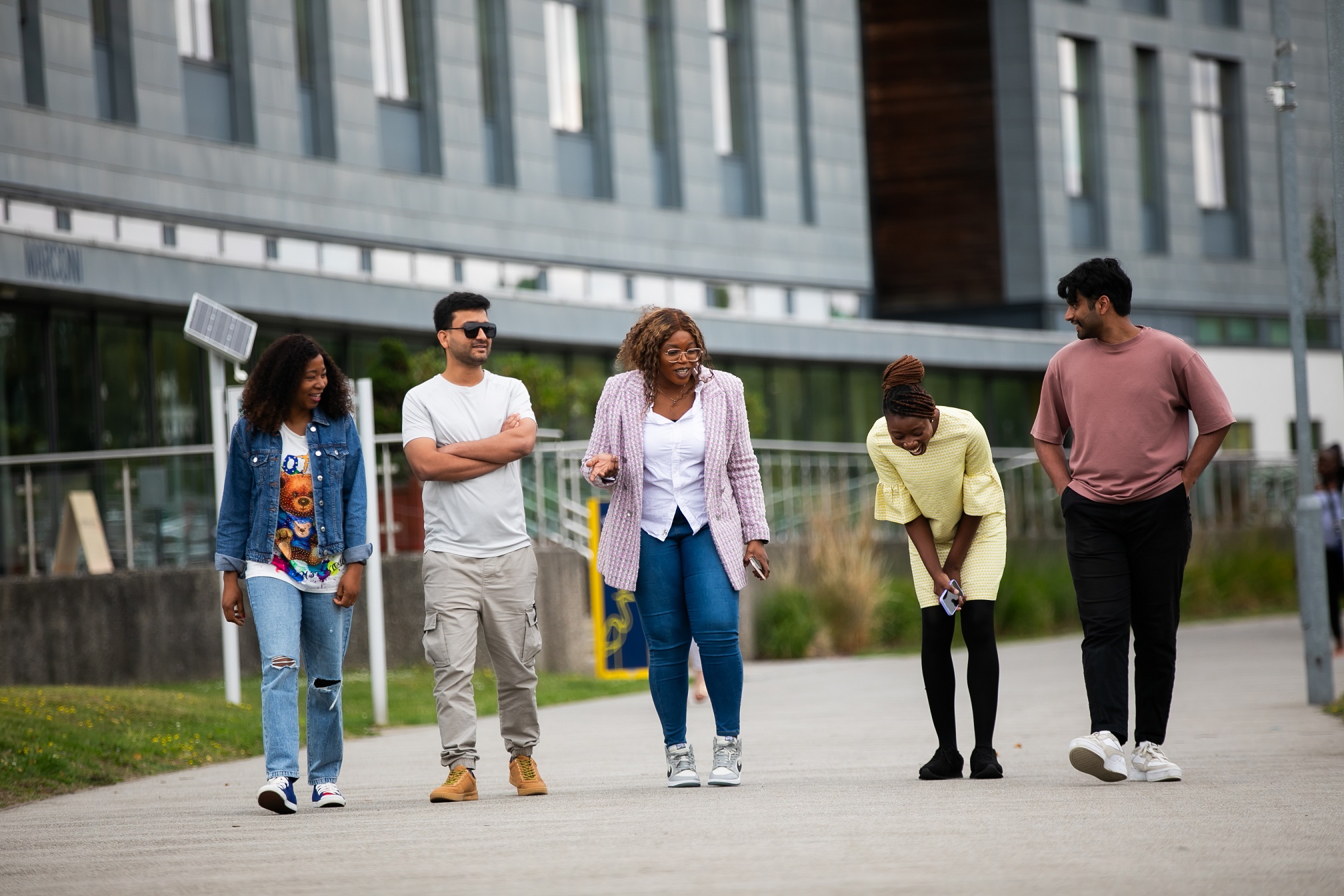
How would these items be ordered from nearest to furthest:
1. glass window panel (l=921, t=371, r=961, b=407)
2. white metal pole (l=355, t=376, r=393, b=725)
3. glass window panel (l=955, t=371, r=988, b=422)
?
1. white metal pole (l=355, t=376, r=393, b=725)
2. glass window panel (l=921, t=371, r=961, b=407)
3. glass window panel (l=955, t=371, r=988, b=422)

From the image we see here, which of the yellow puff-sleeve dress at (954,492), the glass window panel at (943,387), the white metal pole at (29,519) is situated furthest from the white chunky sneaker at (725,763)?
the glass window panel at (943,387)

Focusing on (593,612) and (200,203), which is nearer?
(593,612)

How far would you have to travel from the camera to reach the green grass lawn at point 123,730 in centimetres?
923

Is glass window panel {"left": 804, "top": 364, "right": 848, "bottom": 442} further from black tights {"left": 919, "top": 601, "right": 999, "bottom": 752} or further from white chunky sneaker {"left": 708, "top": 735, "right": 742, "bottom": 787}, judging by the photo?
white chunky sneaker {"left": 708, "top": 735, "right": 742, "bottom": 787}

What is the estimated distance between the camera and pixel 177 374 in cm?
2286

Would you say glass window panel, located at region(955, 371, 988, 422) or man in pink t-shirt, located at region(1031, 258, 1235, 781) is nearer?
man in pink t-shirt, located at region(1031, 258, 1235, 781)

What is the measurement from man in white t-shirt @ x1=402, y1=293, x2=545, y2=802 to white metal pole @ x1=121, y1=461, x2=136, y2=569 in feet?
33.3

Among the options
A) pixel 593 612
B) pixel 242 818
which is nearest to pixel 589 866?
pixel 242 818

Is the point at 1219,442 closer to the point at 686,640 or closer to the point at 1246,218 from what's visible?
the point at 686,640

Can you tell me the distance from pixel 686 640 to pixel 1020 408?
30.2 metres

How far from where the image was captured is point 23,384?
68.3ft

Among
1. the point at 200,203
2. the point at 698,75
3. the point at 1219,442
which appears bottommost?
the point at 1219,442

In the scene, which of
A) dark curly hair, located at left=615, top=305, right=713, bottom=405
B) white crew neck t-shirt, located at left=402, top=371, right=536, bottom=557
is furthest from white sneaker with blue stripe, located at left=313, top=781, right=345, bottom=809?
dark curly hair, located at left=615, top=305, right=713, bottom=405

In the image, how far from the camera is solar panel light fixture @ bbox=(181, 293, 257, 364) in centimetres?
1210
